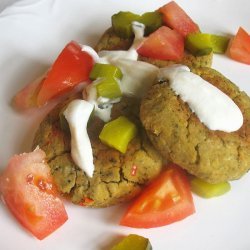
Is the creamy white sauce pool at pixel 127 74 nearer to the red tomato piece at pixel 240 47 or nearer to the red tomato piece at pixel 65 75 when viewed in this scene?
the red tomato piece at pixel 65 75

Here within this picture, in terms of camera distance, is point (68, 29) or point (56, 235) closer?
point (56, 235)

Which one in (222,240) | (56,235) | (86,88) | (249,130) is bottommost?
(222,240)

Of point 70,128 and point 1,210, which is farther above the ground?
point 70,128

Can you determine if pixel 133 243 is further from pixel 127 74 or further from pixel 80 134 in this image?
pixel 127 74

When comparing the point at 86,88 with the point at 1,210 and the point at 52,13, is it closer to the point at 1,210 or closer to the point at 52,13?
the point at 1,210

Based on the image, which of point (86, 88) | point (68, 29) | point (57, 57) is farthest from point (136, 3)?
point (86, 88)

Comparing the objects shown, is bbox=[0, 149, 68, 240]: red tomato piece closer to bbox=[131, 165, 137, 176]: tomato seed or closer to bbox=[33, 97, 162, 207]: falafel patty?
bbox=[33, 97, 162, 207]: falafel patty

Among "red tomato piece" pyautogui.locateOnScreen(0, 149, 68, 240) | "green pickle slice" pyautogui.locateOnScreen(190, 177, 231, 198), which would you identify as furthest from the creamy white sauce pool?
"green pickle slice" pyautogui.locateOnScreen(190, 177, 231, 198)
